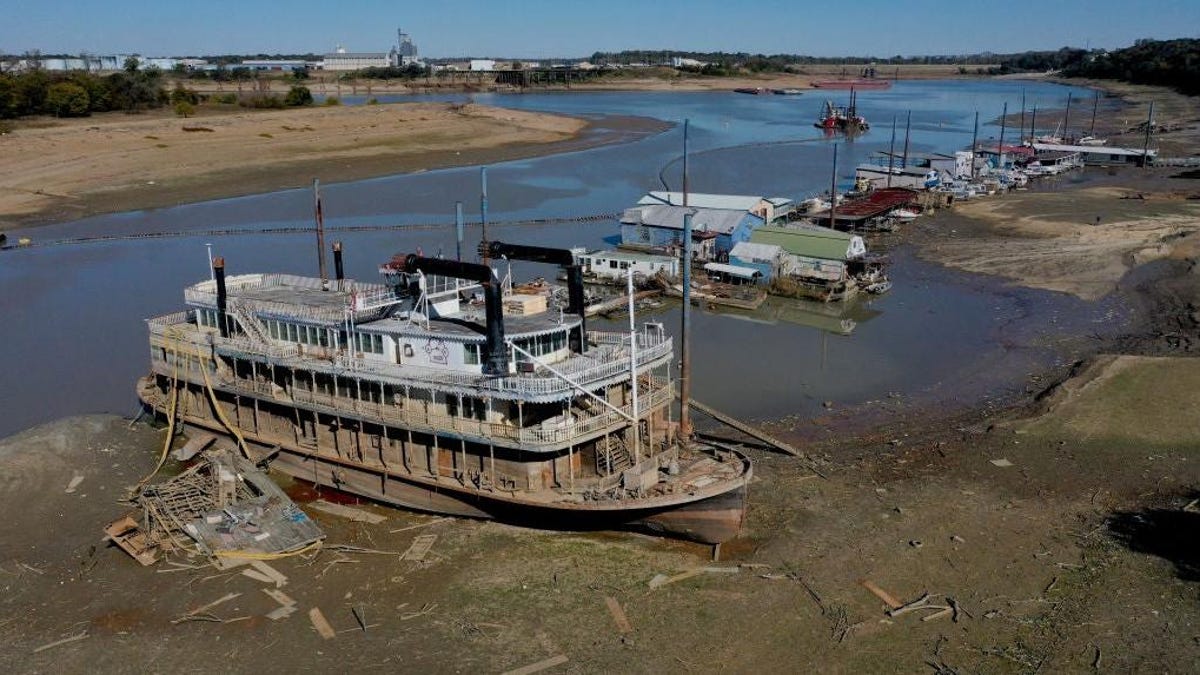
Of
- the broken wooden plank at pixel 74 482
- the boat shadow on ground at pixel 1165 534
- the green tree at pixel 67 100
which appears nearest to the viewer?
the boat shadow on ground at pixel 1165 534

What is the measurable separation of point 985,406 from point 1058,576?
13.6 meters

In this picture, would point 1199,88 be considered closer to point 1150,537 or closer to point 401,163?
point 401,163

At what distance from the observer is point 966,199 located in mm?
87000

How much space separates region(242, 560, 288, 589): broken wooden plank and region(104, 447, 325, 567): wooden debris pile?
0.29 meters

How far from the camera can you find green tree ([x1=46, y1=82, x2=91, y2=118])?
4771 inches

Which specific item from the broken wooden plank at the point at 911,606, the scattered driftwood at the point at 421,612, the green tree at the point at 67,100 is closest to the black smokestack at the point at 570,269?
the scattered driftwood at the point at 421,612

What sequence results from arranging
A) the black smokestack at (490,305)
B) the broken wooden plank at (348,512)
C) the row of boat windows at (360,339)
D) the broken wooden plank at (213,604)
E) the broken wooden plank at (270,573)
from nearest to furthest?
the broken wooden plank at (213,604) → the broken wooden plank at (270,573) → the black smokestack at (490,305) → the row of boat windows at (360,339) → the broken wooden plank at (348,512)

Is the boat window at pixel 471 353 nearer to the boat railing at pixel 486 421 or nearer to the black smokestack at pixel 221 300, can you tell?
the boat railing at pixel 486 421

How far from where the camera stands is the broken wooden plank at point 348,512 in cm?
2700

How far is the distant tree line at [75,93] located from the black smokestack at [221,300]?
107m

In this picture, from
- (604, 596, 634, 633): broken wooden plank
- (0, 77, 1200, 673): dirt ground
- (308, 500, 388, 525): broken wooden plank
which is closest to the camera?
(0, 77, 1200, 673): dirt ground

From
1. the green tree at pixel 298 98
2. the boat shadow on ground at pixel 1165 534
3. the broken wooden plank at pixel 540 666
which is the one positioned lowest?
the broken wooden plank at pixel 540 666

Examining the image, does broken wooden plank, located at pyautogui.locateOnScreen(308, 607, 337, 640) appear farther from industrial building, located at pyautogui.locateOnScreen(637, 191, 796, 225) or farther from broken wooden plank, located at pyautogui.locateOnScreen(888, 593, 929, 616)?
industrial building, located at pyautogui.locateOnScreen(637, 191, 796, 225)

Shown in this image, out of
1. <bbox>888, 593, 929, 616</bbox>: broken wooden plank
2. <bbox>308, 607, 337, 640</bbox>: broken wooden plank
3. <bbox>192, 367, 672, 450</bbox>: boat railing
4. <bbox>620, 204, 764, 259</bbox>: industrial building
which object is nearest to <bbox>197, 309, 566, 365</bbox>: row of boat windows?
<bbox>192, 367, 672, 450</bbox>: boat railing
